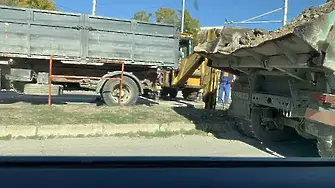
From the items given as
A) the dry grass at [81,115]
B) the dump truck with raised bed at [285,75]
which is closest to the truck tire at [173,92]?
the dry grass at [81,115]

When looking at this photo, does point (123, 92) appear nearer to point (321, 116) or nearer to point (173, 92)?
point (173, 92)

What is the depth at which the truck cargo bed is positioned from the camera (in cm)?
1196

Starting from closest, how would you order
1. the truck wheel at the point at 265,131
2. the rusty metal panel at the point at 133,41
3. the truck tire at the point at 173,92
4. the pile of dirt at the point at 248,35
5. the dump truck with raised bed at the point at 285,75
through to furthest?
the dump truck with raised bed at the point at 285,75 → the pile of dirt at the point at 248,35 → the truck wheel at the point at 265,131 → the rusty metal panel at the point at 133,41 → the truck tire at the point at 173,92

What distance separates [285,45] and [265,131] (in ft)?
9.92

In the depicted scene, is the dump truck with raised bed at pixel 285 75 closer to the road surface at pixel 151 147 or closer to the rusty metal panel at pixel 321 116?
the rusty metal panel at pixel 321 116

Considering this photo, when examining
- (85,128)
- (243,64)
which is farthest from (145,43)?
(243,64)

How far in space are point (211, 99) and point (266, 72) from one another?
5.64 metres

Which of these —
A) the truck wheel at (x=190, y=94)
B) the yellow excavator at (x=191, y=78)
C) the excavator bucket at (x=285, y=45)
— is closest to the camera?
the excavator bucket at (x=285, y=45)

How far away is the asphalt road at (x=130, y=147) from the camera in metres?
7.58

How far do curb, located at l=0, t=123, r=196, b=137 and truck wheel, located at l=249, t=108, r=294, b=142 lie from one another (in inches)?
77.4

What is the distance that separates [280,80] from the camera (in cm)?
786

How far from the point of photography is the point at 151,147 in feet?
27.5

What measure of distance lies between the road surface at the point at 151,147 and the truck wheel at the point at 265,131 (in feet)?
0.57

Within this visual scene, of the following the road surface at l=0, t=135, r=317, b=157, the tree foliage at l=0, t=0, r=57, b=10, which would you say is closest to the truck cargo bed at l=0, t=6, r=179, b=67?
the road surface at l=0, t=135, r=317, b=157
